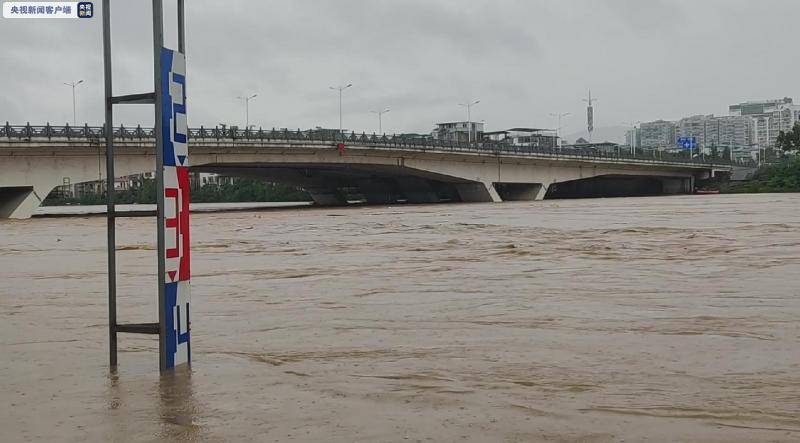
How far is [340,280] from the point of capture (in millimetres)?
14445

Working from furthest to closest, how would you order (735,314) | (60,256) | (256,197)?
(256,197), (60,256), (735,314)

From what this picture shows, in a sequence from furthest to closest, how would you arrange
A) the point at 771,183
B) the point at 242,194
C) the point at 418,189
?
the point at 242,194 → the point at 771,183 → the point at 418,189

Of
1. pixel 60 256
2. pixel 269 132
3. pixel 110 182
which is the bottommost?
pixel 60 256

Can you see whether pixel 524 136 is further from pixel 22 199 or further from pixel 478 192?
pixel 22 199

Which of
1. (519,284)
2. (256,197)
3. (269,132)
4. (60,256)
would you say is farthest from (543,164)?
(519,284)

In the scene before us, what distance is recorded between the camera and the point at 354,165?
7000 cm

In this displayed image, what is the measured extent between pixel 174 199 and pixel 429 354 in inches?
96.9

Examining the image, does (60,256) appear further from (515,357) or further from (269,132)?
(269,132)

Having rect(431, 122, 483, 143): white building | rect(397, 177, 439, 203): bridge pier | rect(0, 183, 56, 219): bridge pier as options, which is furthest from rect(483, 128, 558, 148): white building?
rect(0, 183, 56, 219): bridge pier

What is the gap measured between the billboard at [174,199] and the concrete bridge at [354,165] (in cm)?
4394

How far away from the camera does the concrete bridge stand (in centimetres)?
4991

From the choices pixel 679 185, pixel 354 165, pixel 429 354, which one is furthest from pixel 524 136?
pixel 429 354

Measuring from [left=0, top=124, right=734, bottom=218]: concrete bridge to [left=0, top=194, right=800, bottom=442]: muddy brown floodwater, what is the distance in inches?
1370

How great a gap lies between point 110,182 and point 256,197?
11853 centimetres
